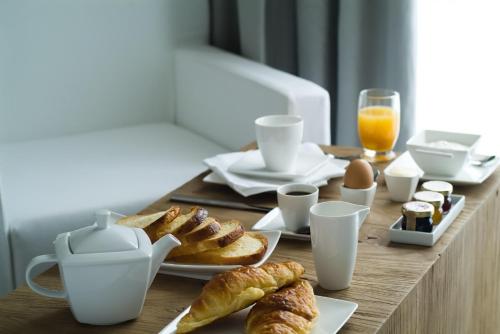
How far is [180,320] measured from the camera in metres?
1.07

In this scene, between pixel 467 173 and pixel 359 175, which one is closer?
pixel 359 175

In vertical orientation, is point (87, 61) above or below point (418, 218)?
above

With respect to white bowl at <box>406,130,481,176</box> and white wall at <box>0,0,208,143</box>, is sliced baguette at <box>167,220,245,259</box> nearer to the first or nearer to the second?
white bowl at <box>406,130,481,176</box>

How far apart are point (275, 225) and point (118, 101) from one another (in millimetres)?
1408

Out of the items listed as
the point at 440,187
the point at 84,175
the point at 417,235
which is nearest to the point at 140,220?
the point at 417,235

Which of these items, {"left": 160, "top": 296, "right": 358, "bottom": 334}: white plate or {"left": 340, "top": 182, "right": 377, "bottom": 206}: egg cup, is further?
{"left": 340, "top": 182, "right": 377, "bottom": 206}: egg cup

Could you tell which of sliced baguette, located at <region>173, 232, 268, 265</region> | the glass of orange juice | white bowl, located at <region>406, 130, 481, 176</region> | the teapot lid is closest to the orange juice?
the glass of orange juice

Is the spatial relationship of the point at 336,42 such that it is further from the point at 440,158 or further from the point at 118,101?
the point at 440,158

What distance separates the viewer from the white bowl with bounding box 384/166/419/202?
1568 millimetres

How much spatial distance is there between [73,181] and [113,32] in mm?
698

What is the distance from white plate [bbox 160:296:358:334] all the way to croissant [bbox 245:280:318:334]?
0.02 m

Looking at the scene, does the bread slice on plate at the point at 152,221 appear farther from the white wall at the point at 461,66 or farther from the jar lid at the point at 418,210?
the white wall at the point at 461,66

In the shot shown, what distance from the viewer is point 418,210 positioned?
4.58 feet

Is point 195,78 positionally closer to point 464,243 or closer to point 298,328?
point 464,243
